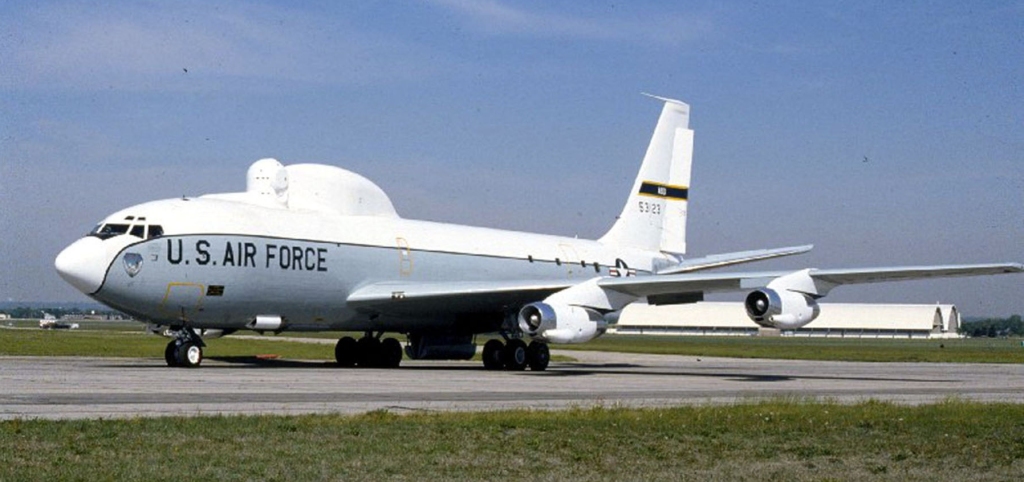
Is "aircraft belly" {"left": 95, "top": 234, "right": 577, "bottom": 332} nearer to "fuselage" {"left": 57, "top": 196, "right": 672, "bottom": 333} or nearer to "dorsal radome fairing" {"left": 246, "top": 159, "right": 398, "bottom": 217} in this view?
"fuselage" {"left": 57, "top": 196, "right": 672, "bottom": 333}

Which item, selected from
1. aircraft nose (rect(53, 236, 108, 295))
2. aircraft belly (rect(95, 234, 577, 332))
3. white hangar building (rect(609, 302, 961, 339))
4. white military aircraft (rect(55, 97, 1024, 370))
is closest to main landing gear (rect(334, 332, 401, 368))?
white military aircraft (rect(55, 97, 1024, 370))

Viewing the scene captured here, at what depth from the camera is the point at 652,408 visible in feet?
64.7

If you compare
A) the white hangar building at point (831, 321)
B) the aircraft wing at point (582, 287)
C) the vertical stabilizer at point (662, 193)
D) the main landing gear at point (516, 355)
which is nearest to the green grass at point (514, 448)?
the aircraft wing at point (582, 287)

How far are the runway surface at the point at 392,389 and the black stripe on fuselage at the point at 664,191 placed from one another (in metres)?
11.5

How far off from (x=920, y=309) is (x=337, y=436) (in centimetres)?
13880

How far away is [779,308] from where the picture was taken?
103 feet

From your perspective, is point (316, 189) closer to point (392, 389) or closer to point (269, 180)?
point (269, 180)

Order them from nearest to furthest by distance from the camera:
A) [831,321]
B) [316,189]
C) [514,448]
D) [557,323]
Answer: [514,448] < [557,323] < [316,189] < [831,321]

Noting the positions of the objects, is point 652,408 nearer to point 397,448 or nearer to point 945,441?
point 945,441

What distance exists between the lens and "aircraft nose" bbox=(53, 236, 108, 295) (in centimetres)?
3031

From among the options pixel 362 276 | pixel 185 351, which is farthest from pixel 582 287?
pixel 185 351

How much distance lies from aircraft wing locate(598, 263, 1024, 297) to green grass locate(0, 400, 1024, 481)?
14040 mm

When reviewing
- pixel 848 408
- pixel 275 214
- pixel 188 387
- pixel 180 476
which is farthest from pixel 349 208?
pixel 180 476

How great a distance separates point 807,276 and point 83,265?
17742 mm
